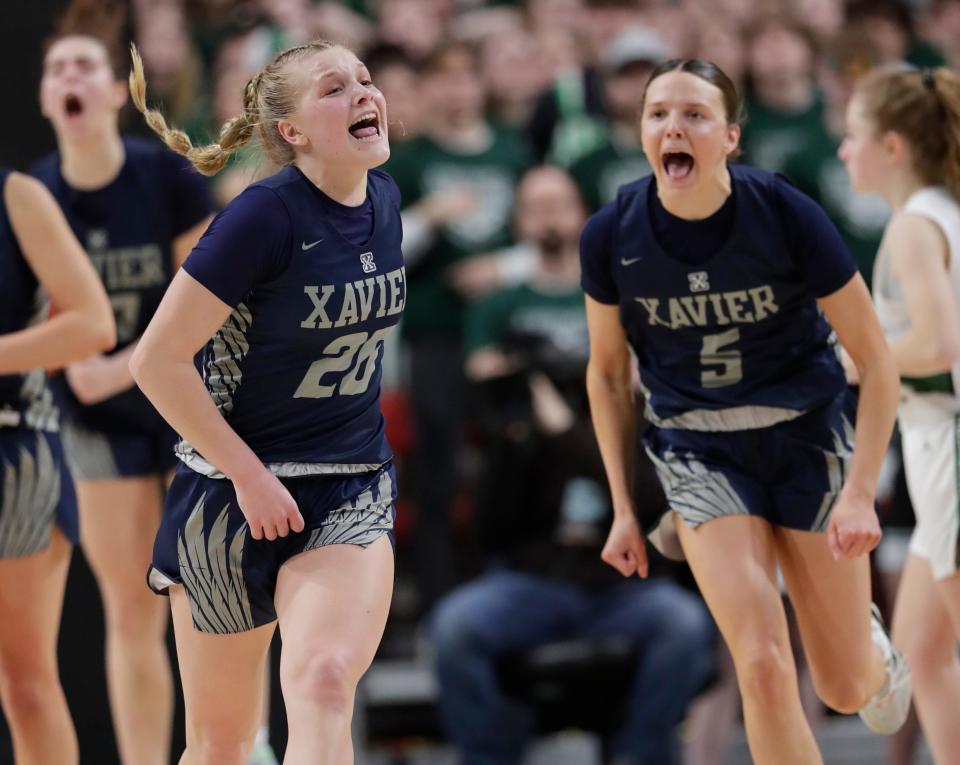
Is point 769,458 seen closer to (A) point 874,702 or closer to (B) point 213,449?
(A) point 874,702

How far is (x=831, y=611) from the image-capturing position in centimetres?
385

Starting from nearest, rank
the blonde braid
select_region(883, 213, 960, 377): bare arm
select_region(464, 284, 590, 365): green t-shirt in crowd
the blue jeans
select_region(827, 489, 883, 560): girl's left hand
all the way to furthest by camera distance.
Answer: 1. the blonde braid
2. select_region(827, 489, 883, 560): girl's left hand
3. select_region(883, 213, 960, 377): bare arm
4. the blue jeans
5. select_region(464, 284, 590, 365): green t-shirt in crowd

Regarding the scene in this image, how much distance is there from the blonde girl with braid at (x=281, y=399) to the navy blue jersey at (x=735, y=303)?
66 cm

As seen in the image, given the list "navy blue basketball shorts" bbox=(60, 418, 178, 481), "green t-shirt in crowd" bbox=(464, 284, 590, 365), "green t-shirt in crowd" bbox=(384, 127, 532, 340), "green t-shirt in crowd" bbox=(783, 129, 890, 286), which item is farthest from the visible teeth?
"green t-shirt in crowd" bbox=(783, 129, 890, 286)

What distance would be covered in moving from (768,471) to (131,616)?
200 cm

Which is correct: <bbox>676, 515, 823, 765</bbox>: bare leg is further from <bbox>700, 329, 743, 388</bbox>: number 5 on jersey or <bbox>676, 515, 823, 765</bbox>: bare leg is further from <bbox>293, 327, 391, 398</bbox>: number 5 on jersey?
<bbox>293, 327, 391, 398</bbox>: number 5 on jersey

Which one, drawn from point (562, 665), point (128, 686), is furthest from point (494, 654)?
point (128, 686)

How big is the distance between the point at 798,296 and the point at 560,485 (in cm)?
209

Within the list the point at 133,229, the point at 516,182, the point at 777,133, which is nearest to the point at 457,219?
the point at 516,182

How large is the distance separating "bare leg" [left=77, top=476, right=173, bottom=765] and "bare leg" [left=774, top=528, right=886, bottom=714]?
1929 mm

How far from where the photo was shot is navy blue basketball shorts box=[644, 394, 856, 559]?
3797 mm

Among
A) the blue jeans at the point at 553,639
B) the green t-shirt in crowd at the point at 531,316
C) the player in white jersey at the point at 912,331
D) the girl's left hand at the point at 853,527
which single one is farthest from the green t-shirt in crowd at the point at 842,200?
the girl's left hand at the point at 853,527

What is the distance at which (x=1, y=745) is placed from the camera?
5.00 m

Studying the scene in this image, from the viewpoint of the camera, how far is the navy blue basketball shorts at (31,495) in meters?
3.93
